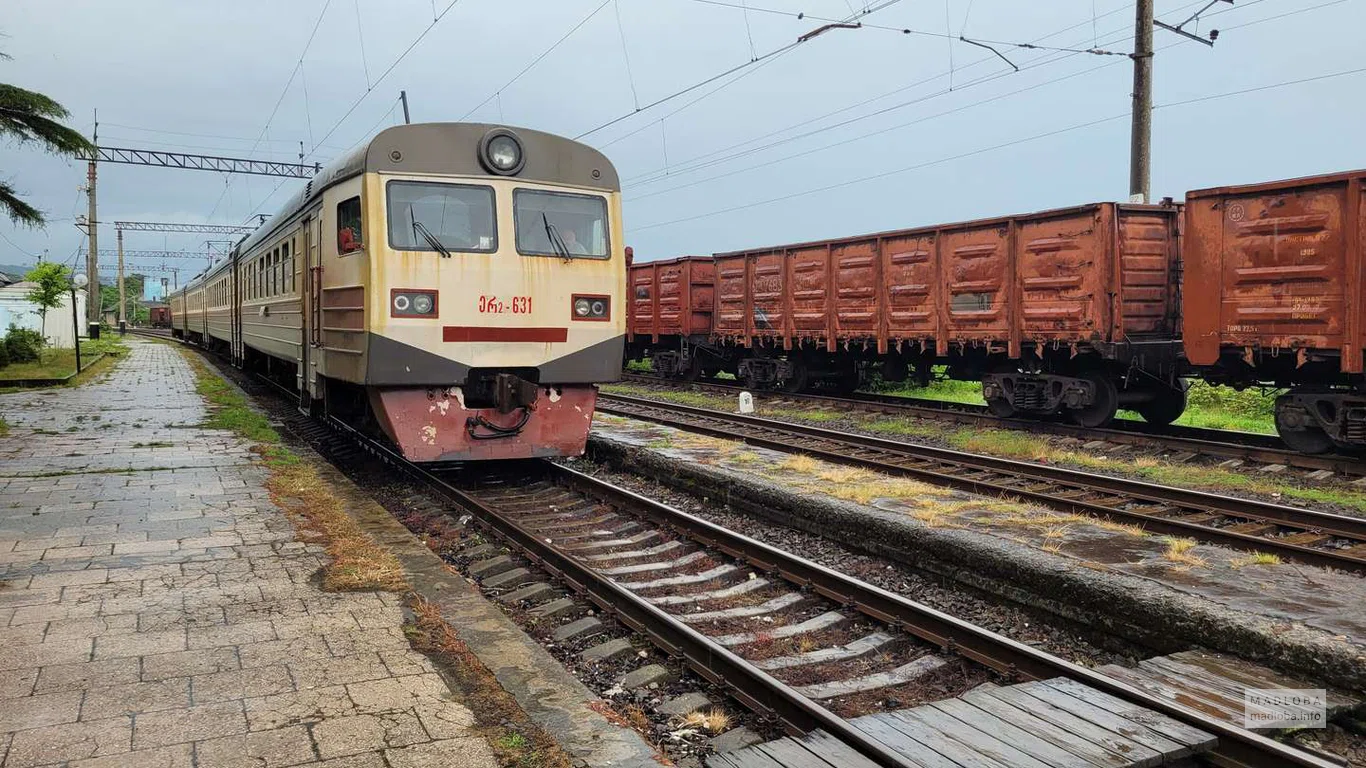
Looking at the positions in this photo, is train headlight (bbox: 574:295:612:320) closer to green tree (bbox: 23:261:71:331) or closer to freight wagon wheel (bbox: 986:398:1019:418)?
freight wagon wheel (bbox: 986:398:1019:418)

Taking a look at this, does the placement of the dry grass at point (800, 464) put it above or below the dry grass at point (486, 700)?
above

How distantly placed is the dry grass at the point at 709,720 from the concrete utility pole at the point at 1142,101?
540 inches

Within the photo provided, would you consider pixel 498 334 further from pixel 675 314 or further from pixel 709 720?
pixel 675 314

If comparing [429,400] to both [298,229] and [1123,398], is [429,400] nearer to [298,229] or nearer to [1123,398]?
[298,229]

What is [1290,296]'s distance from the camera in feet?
31.8

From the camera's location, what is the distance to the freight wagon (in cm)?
1177

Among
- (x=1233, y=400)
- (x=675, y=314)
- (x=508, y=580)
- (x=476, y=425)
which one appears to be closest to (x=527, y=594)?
(x=508, y=580)

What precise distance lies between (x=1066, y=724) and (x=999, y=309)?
1025cm

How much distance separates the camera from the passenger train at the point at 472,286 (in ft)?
25.8

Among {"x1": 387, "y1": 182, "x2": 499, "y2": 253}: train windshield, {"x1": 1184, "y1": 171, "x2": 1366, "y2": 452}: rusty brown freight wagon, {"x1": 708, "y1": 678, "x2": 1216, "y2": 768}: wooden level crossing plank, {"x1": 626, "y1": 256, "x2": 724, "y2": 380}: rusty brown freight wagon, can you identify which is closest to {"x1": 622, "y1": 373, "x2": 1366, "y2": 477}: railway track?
{"x1": 1184, "y1": 171, "x2": 1366, "y2": 452}: rusty brown freight wagon

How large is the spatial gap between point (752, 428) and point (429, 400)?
5.68 metres

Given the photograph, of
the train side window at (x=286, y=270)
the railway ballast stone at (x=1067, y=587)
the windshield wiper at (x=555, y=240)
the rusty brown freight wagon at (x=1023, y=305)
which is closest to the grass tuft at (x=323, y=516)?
the train side window at (x=286, y=270)

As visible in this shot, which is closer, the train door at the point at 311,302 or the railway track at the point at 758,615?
the railway track at the point at 758,615

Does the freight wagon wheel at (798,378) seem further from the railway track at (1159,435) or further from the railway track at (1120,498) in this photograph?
the railway track at (1120,498)
